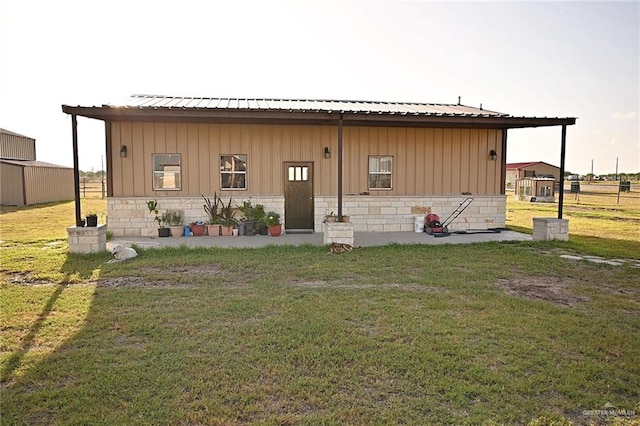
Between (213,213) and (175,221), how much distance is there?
2.99 ft

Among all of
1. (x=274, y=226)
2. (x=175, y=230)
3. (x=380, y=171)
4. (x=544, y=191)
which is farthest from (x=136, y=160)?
(x=544, y=191)

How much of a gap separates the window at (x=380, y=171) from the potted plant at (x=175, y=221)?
15.7 feet

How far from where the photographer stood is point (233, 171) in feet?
35.3

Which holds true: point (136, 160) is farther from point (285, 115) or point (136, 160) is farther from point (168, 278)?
point (168, 278)

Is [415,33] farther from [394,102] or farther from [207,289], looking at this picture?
[207,289]

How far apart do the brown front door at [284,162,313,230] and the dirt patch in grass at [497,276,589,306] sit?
586cm

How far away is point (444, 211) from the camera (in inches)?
453

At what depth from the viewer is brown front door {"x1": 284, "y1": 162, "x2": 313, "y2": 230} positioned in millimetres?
11008

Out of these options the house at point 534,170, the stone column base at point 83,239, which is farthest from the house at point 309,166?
the house at point 534,170

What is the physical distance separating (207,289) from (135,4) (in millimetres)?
7018

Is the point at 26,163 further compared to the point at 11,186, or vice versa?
the point at 26,163

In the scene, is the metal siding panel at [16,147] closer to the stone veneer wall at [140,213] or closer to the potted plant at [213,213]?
the stone veneer wall at [140,213]

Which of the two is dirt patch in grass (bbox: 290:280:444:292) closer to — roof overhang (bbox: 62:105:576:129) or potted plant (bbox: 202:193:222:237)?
roof overhang (bbox: 62:105:576:129)

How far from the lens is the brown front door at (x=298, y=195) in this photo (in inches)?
433
